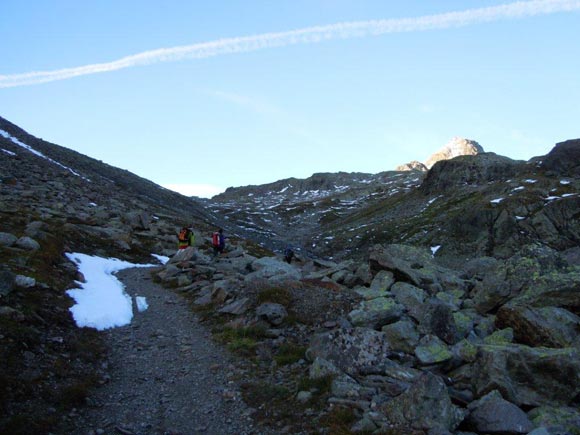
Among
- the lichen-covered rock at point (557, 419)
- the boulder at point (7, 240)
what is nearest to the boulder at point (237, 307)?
the lichen-covered rock at point (557, 419)

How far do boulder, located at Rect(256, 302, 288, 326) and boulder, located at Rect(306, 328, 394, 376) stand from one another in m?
3.26

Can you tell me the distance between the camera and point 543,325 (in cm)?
1209

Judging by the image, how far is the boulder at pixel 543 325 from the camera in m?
11.8

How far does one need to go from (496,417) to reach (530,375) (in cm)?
197

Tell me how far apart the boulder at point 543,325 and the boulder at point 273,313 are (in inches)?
298

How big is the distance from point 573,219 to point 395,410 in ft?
270

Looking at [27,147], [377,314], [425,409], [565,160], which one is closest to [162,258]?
[377,314]

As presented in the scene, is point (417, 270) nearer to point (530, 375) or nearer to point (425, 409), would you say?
point (530, 375)

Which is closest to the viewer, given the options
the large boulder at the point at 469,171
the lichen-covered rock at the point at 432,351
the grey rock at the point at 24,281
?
the lichen-covered rock at the point at 432,351

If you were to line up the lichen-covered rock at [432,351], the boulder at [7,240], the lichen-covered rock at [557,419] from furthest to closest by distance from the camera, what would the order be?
the boulder at [7,240]
the lichen-covered rock at [432,351]
the lichen-covered rock at [557,419]

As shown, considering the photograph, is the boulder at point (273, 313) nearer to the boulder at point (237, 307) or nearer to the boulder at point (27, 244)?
the boulder at point (237, 307)

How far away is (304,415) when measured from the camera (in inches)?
385

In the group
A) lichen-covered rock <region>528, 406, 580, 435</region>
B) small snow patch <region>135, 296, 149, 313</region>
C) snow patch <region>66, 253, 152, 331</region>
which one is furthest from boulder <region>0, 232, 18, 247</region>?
lichen-covered rock <region>528, 406, 580, 435</region>

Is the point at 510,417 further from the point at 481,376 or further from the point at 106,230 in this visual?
the point at 106,230
